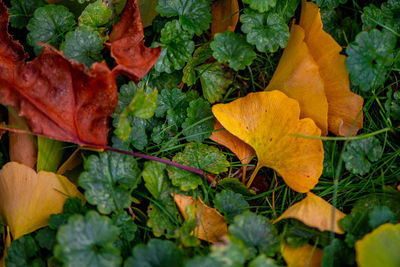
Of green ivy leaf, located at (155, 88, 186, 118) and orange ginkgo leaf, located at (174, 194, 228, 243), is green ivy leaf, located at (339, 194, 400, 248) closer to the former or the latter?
orange ginkgo leaf, located at (174, 194, 228, 243)

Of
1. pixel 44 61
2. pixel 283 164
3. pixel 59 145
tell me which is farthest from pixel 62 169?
pixel 283 164

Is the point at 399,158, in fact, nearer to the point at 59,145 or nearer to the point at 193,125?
the point at 193,125

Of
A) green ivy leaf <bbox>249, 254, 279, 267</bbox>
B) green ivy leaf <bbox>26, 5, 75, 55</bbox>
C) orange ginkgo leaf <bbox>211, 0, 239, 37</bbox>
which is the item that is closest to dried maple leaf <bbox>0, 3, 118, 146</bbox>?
green ivy leaf <bbox>26, 5, 75, 55</bbox>

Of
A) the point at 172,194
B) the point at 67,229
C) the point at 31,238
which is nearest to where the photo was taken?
the point at 67,229

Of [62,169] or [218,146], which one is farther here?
[218,146]

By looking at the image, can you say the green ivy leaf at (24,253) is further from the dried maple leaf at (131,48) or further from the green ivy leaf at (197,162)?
the dried maple leaf at (131,48)

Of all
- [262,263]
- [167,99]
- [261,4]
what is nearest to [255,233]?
[262,263]

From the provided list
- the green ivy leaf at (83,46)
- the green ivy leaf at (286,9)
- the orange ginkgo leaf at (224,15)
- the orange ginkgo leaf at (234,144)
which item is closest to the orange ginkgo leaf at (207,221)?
the orange ginkgo leaf at (234,144)
